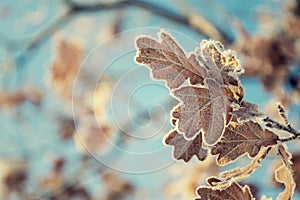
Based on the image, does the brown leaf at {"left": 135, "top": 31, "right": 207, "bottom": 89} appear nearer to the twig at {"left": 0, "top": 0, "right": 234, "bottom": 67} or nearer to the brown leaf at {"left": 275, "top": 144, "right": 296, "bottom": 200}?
the brown leaf at {"left": 275, "top": 144, "right": 296, "bottom": 200}

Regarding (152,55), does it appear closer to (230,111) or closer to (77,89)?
(230,111)

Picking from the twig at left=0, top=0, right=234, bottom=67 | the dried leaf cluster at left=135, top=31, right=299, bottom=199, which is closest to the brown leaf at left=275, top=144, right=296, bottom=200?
the dried leaf cluster at left=135, top=31, right=299, bottom=199

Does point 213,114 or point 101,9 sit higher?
point 101,9

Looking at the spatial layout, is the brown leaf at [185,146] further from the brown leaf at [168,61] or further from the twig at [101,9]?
the twig at [101,9]

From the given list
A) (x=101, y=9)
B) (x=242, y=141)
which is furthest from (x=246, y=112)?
(x=101, y=9)

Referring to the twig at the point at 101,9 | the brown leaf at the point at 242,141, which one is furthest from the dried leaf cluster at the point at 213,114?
the twig at the point at 101,9

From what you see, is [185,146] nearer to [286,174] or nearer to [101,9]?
[286,174]
